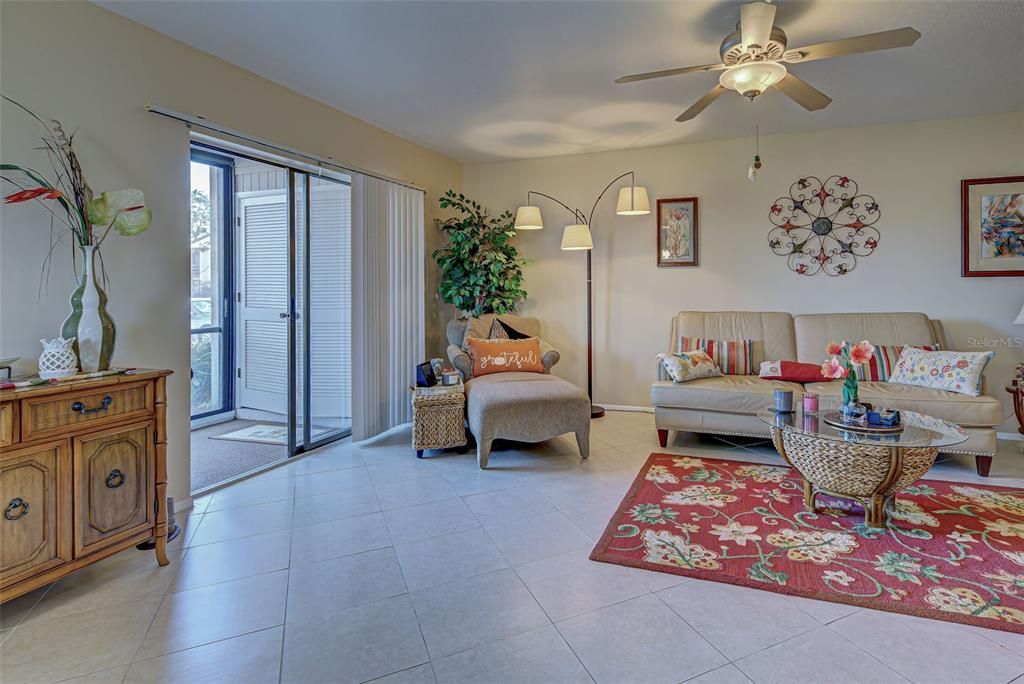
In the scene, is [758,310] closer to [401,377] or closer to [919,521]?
Answer: [919,521]

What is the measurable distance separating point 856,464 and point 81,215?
138 inches

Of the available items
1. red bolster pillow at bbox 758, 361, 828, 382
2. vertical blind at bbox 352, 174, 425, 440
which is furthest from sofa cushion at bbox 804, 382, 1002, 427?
vertical blind at bbox 352, 174, 425, 440

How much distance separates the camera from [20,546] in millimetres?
1654

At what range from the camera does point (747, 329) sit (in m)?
4.20

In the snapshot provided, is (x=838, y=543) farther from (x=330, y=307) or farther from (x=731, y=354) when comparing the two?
(x=330, y=307)

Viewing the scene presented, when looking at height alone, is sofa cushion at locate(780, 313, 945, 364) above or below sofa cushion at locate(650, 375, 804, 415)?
above

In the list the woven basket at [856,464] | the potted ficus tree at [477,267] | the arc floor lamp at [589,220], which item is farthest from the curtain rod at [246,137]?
the woven basket at [856,464]

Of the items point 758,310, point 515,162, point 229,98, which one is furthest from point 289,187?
point 758,310

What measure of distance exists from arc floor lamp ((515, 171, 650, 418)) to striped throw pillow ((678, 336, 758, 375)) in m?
1.02

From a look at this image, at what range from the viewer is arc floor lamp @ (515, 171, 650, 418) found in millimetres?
4277

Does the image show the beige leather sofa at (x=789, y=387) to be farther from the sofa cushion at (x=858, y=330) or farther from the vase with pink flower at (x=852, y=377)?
the vase with pink flower at (x=852, y=377)

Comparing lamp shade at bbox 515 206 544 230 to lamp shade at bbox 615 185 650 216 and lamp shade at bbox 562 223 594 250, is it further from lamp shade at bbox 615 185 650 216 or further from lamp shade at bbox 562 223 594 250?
lamp shade at bbox 615 185 650 216

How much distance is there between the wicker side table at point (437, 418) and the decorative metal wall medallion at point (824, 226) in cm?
310

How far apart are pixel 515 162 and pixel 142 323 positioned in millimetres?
3698
